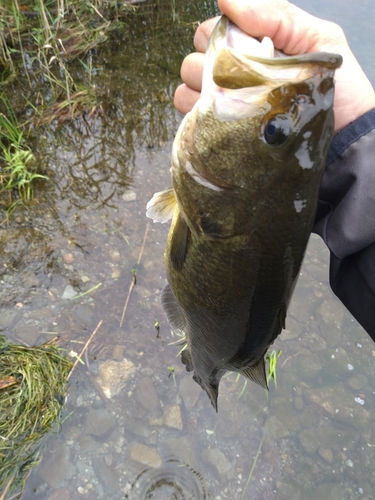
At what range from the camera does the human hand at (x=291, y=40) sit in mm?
1434

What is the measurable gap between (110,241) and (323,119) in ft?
9.34

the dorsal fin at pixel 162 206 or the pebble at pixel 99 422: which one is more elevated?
the dorsal fin at pixel 162 206

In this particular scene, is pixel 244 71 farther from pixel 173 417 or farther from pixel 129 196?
pixel 129 196

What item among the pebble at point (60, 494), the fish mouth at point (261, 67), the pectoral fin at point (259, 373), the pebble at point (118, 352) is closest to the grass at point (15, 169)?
the pebble at point (118, 352)

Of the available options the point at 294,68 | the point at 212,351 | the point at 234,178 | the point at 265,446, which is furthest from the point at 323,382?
the point at 294,68

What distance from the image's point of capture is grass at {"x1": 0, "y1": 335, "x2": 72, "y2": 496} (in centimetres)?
269

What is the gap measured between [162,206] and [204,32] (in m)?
0.76

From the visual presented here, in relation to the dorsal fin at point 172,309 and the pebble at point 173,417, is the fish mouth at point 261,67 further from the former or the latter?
the pebble at point 173,417

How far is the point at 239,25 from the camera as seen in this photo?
141cm

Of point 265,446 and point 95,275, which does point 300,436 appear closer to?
point 265,446

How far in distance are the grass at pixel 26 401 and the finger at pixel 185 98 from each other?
2.00 metres

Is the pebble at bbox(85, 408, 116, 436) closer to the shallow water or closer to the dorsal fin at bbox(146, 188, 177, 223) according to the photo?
the shallow water

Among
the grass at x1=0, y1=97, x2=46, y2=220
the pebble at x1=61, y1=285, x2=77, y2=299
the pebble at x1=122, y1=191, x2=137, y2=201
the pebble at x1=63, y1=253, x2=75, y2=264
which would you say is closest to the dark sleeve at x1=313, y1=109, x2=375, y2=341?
the pebble at x1=61, y1=285, x2=77, y2=299

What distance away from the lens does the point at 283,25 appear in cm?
165
